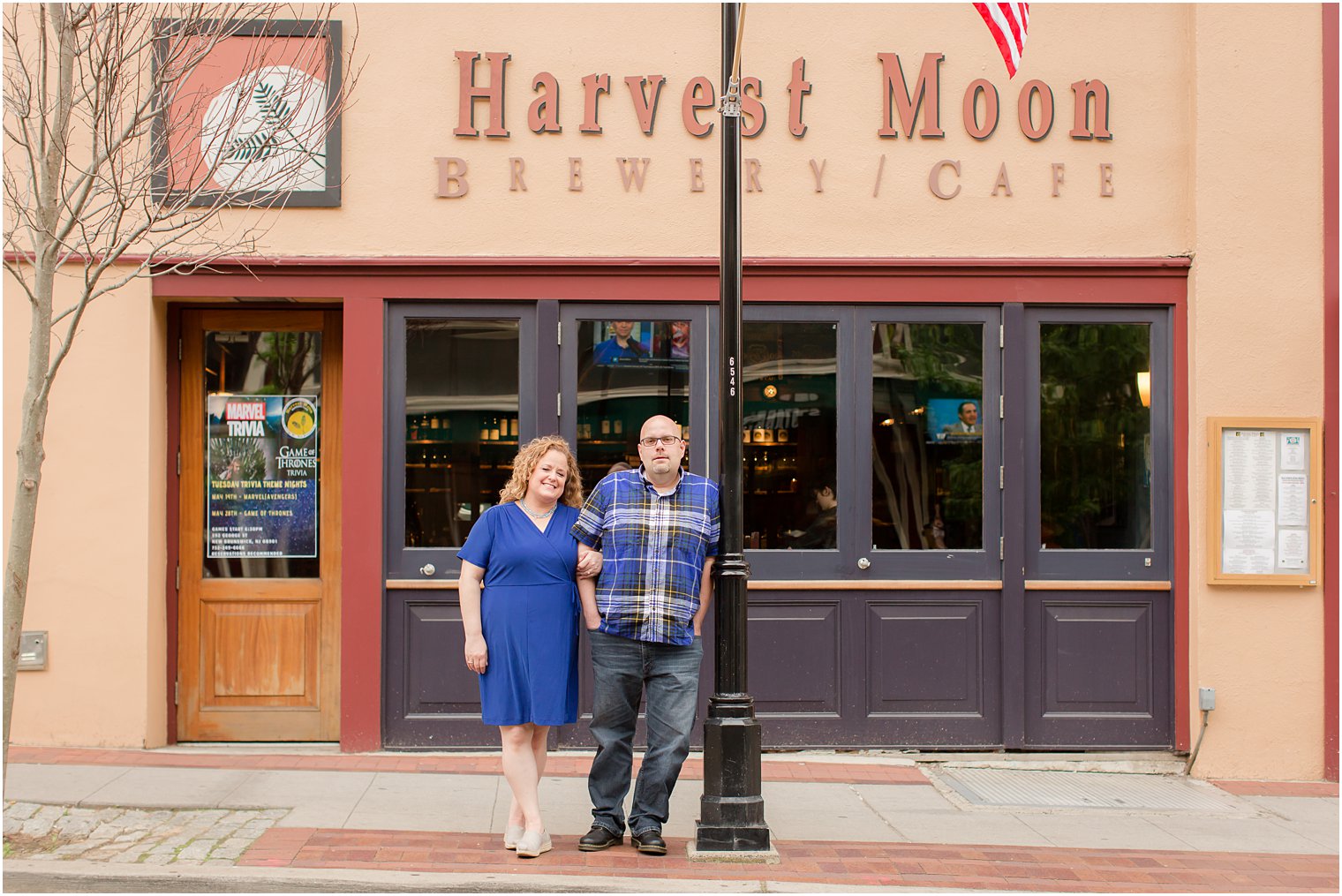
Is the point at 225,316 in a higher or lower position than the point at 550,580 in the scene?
higher

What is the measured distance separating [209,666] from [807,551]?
3.94 m

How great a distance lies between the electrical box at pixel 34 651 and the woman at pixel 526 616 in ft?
11.4

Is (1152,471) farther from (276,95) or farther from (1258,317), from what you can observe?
(276,95)

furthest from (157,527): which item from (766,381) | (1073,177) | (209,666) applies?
(1073,177)

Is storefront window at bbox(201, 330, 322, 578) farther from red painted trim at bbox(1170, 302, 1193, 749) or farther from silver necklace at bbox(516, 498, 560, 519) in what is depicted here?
red painted trim at bbox(1170, 302, 1193, 749)

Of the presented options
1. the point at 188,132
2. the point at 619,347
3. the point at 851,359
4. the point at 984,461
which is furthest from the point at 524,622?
the point at 188,132

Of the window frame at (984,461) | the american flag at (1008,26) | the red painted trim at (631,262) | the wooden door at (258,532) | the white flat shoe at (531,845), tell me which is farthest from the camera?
the wooden door at (258,532)

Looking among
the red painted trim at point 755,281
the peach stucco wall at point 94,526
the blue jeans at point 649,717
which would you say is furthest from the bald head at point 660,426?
the peach stucco wall at point 94,526

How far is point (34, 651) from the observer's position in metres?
7.56

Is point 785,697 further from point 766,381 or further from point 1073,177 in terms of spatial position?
point 1073,177

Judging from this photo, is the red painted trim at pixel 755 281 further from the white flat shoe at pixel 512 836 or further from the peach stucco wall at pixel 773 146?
the white flat shoe at pixel 512 836

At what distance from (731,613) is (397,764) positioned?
9.32 ft

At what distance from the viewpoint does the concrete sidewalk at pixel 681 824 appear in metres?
5.45

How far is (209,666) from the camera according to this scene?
8078mm
